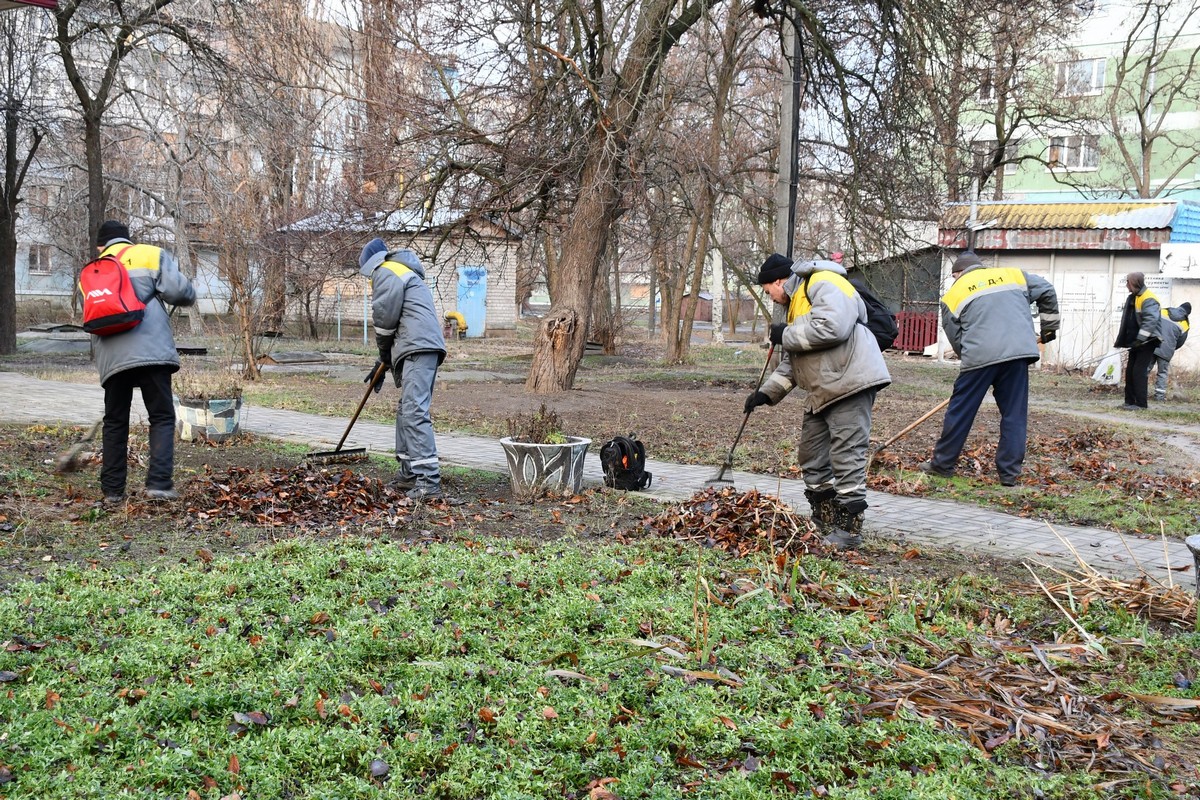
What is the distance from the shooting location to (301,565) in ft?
18.2

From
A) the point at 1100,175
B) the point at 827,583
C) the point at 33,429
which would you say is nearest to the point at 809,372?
the point at 827,583

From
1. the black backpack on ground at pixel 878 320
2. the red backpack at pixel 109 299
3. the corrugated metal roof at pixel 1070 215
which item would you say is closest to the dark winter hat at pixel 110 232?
the red backpack at pixel 109 299

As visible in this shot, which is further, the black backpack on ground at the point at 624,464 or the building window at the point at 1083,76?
the building window at the point at 1083,76

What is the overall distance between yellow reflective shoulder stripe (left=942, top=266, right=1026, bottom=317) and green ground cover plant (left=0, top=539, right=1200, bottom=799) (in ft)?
14.2

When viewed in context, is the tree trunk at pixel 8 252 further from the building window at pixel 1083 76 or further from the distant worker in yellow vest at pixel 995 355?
the building window at pixel 1083 76

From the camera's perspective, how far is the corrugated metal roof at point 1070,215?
2473 centimetres

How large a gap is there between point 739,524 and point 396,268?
134 inches

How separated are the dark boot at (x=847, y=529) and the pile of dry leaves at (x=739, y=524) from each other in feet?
0.64

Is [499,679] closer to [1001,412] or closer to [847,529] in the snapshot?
[847,529]

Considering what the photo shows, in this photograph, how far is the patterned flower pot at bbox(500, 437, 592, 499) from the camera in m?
7.81

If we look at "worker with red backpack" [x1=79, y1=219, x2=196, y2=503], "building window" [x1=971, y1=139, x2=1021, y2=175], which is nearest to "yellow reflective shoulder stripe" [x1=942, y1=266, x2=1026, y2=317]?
"worker with red backpack" [x1=79, y1=219, x2=196, y2=503]

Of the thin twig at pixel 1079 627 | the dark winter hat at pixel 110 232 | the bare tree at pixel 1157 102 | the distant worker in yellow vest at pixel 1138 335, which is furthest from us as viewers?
the bare tree at pixel 1157 102

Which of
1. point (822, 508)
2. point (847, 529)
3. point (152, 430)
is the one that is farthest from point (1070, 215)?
point (152, 430)

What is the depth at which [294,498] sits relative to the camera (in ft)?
23.9
